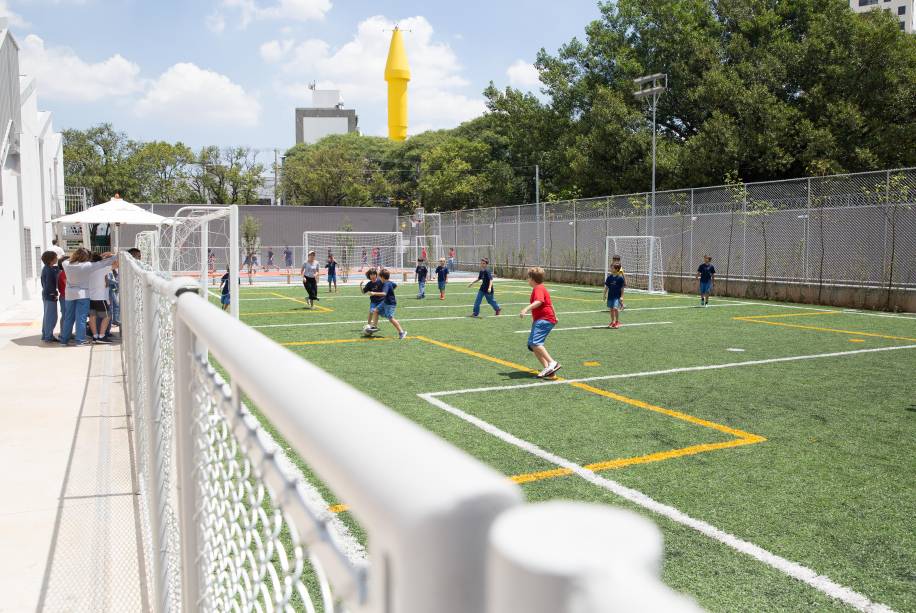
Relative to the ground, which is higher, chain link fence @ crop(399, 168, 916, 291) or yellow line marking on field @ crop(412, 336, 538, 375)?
chain link fence @ crop(399, 168, 916, 291)

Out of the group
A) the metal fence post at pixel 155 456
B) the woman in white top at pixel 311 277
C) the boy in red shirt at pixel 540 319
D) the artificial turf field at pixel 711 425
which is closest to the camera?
the metal fence post at pixel 155 456

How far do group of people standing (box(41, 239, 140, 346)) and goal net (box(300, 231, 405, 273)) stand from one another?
3011 cm

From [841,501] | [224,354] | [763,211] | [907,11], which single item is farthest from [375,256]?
[907,11]

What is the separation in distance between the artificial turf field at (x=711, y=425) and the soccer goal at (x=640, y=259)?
1209 cm

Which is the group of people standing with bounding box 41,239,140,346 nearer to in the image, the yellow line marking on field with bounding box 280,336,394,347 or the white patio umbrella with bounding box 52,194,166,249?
the white patio umbrella with bounding box 52,194,166,249

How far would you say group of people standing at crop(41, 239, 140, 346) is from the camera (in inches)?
541

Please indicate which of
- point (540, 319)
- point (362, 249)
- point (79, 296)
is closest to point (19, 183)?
point (79, 296)

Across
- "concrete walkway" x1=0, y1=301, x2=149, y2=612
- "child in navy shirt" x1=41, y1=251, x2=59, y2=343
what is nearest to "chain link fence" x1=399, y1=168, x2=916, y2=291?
"child in navy shirt" x1=41, y1=251, x2=59, y2=343

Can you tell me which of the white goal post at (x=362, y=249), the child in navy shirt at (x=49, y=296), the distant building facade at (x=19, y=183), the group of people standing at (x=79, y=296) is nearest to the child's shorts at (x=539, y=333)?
the group of people standing at (x=79, y=296)

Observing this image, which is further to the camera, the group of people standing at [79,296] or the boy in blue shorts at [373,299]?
the boy in blue shorts at [373,299]

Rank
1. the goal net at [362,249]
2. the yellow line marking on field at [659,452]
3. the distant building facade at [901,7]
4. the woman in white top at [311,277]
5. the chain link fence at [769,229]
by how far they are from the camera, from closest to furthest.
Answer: the yellow line marking on field at [659,452]
the woman in white top at [311,277]
the chain link fence at [769,229]
the goal net at [362,249]
the distant building facade at [901,7]

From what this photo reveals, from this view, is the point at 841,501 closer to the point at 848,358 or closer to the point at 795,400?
the point at 795,400

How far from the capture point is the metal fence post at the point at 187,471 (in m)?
1.95

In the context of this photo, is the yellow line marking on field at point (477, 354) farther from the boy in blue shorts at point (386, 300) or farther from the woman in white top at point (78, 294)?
the woman in white top at point (78, 294)
